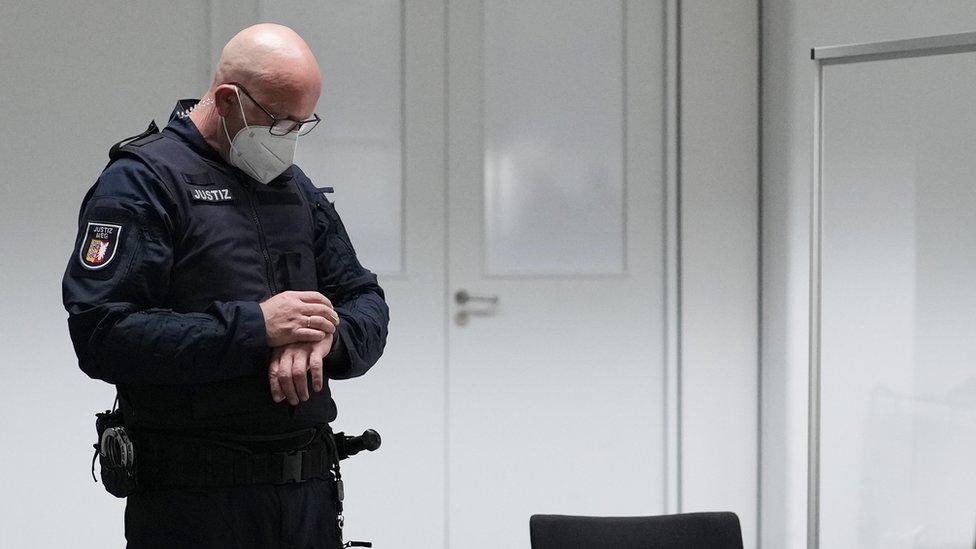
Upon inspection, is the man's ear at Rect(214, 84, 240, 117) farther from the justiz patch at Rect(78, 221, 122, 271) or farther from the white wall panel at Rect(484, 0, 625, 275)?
the white wall panel at Rect(484, 0, 625, 275)

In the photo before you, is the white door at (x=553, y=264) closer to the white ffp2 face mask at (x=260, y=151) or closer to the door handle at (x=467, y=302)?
the door handle at (x=467, y=302)

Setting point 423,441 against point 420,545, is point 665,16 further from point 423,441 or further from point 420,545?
point 420,545

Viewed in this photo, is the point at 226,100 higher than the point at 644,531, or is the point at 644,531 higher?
the point at 226,100

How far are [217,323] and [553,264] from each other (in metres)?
1.98

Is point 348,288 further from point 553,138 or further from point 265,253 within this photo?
point 553,138

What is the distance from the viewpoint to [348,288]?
191cm

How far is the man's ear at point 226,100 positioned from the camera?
5.51 feet

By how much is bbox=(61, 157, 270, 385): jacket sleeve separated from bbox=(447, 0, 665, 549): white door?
176cm

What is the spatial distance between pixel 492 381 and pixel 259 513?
68.8 inches

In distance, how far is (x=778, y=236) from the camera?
3.50 m

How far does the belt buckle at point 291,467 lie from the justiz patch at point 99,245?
0.41m

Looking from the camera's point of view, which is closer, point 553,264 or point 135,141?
point 135,141

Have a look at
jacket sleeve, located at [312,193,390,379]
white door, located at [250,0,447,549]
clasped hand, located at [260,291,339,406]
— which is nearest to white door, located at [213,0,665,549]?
white door, located at [250,0,447,549]

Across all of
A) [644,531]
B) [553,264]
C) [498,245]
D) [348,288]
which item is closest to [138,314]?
[348,288]
